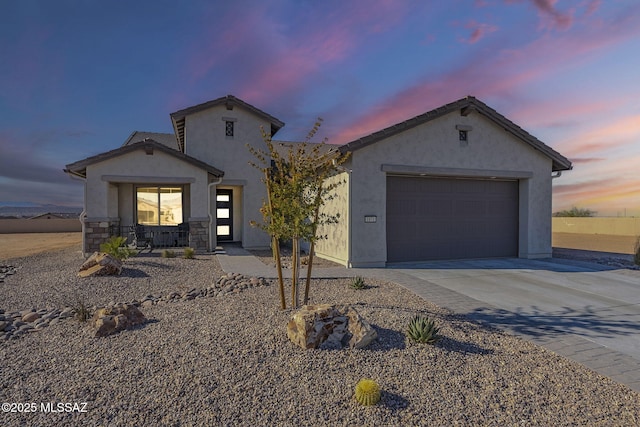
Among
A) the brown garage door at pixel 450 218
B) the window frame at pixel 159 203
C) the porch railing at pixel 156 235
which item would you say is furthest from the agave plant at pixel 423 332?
the window frame at pixel 159 203

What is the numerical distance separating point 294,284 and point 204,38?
9.09 metres

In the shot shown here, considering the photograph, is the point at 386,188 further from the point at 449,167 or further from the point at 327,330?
the point at 327,330

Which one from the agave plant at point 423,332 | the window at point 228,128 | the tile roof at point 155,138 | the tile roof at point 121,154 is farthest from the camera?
the tile roof at point 155,138

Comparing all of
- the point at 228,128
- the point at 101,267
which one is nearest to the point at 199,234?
the point at 101,267

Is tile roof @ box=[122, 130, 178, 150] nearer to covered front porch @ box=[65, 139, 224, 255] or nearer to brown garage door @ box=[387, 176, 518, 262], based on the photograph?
covered front porch @ box=[65, 139, 224, 255]

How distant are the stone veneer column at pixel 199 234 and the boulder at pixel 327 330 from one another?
32.8 ft

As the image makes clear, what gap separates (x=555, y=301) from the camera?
679cm

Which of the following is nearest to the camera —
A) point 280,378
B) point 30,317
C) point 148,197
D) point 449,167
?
point 280,378

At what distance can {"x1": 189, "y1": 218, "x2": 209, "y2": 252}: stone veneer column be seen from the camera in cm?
1346

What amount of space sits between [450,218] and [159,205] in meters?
12.0

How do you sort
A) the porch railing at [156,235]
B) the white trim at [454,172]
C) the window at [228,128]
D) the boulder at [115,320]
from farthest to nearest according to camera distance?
the window at [228,128], the porch railing at [156,235], the white trim at [454,172], the boulder at [115,320]

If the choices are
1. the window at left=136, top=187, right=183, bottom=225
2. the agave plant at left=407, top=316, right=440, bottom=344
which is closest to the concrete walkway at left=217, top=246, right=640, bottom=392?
the agave plant at left=407, top=316, right=440, bottom=344

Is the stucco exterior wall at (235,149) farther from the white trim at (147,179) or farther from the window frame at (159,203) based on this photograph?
the white trim at (147,179)

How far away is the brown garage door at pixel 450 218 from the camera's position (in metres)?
11.2
